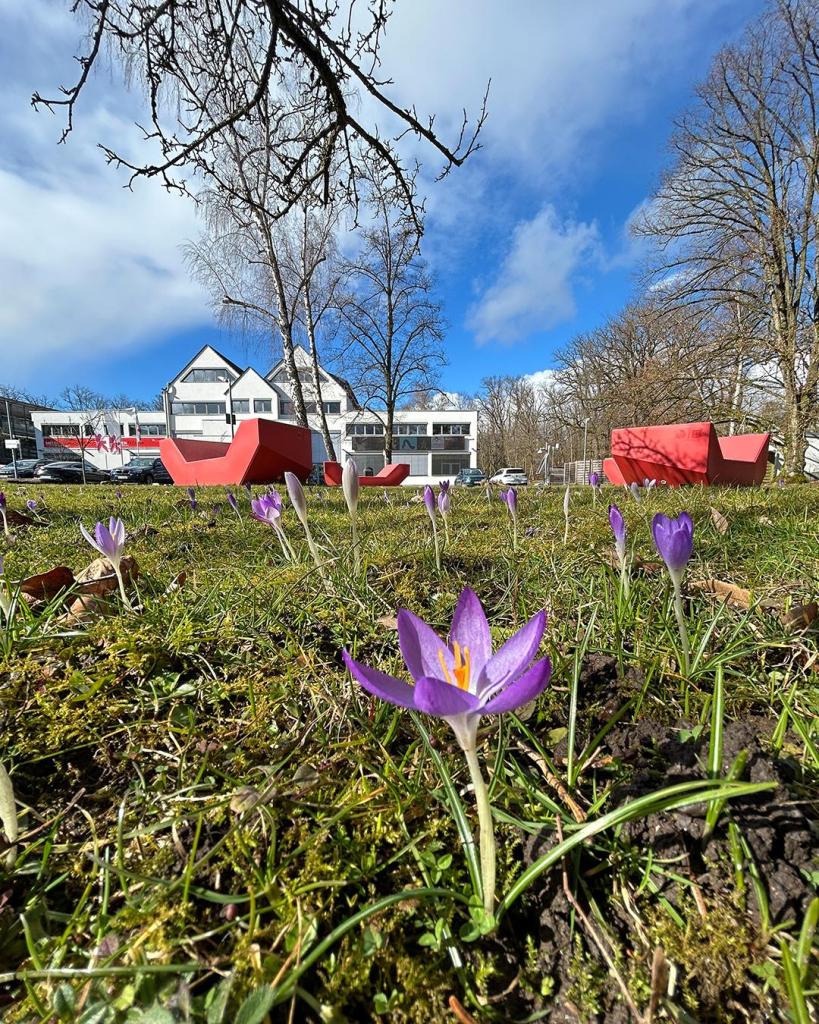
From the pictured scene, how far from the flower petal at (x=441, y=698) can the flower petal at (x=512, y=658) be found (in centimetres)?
10

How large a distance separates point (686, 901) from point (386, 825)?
1.34 ft

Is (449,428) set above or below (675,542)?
above

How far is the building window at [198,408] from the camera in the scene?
124 ft

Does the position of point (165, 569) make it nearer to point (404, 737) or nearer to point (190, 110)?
point (404, 737)

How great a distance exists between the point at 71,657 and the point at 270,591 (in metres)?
0.55

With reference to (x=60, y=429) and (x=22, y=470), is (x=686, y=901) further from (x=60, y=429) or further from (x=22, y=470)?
(x=60, y=429)

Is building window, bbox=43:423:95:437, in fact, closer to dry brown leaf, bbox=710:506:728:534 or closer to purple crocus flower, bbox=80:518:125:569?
purple crocus flower, bbox=80:518:125:569

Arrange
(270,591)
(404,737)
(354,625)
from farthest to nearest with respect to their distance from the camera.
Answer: (270,591) → (354,625) → (404,737)

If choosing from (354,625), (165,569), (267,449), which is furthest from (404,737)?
(267,449)

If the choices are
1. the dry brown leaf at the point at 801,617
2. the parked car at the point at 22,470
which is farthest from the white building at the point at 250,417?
the dry brown leaf at the point at 801,617

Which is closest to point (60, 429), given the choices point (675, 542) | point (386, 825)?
point (386, 825)

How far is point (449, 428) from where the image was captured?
4197cm

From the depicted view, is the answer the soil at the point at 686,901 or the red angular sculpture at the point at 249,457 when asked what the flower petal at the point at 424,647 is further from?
the red angular sculpture at the point at 249,457

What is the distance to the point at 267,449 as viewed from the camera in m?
7.47
